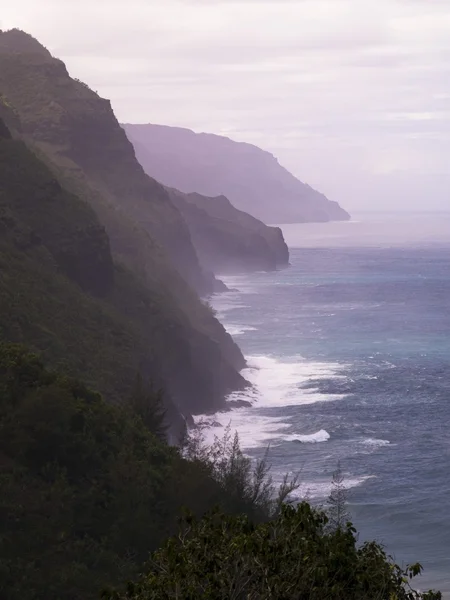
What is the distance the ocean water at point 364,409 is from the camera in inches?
2138

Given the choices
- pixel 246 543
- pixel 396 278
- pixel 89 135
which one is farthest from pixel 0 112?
pixel 396 278

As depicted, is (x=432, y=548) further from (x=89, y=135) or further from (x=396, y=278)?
(x=396, y=278)

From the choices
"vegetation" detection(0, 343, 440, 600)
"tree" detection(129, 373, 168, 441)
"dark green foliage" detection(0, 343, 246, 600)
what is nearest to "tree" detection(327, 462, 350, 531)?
"vegetation" detection(0, 343, 440, 600)

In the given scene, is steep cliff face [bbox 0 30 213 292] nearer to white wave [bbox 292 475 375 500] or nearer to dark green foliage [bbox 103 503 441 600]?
white wave [bbox 292 475 375 500]

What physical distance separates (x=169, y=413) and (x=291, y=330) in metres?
63.2

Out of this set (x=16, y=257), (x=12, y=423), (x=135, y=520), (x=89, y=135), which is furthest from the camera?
(x=89, y=135)

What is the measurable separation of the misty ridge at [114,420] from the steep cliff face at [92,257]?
0.20 m

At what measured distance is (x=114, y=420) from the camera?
39.3 m

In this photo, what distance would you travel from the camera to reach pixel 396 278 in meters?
195

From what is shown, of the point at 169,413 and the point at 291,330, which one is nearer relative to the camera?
the point at 169,413

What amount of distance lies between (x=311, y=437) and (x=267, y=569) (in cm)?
5511

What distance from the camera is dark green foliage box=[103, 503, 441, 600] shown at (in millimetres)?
14281

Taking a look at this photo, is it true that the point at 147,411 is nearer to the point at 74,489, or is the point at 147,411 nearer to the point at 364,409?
the point at 74,489

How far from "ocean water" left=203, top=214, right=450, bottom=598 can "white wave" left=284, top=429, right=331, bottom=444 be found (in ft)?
0.33
